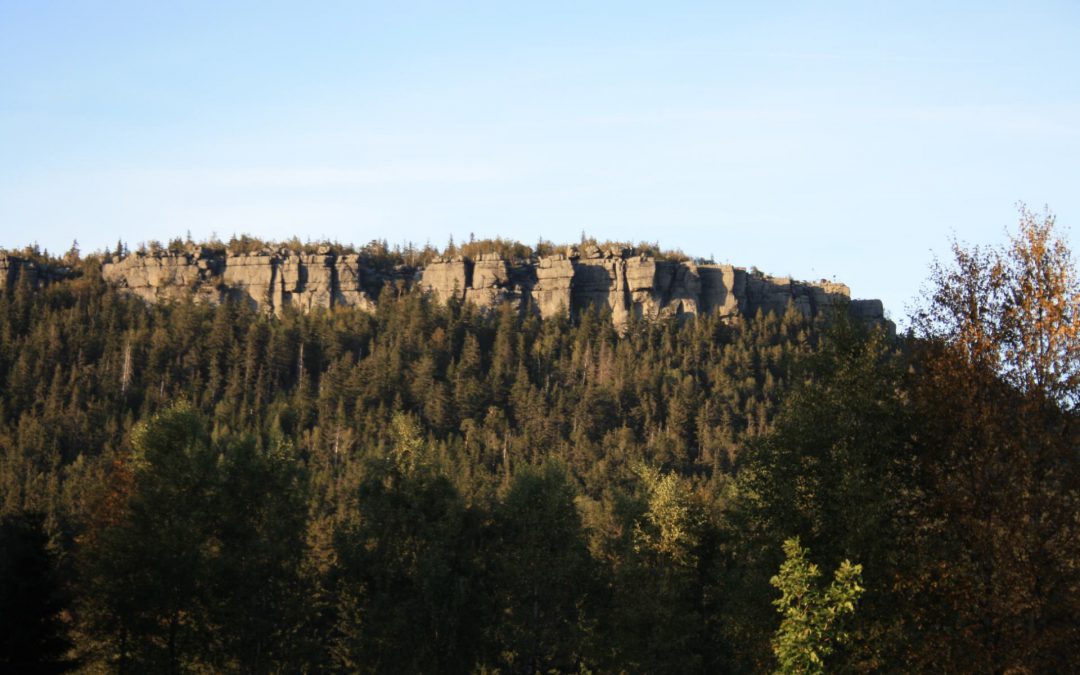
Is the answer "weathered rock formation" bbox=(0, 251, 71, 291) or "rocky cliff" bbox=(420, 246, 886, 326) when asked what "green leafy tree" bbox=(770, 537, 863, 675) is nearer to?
"rocky cliff" bbox=(420, 246, 886, 326)

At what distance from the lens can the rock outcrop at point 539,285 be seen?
17475 centimetres

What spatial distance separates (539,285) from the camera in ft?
598

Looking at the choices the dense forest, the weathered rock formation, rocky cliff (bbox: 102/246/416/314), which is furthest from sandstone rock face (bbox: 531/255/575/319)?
the weathered rock formation

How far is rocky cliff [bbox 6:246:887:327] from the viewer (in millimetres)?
174875

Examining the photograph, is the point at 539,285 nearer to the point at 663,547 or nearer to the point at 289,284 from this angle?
the point at 289,284

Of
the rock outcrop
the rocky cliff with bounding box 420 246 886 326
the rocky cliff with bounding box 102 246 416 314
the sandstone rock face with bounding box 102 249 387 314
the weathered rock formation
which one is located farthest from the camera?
the rocky cliff with bounding box 102 246 416 314

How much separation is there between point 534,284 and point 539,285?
3.64 feet

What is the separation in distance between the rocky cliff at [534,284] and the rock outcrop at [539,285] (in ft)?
0.52

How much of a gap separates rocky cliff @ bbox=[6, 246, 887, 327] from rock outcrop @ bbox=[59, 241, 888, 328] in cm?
16

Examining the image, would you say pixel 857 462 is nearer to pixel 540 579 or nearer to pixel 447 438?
pixel 540 579

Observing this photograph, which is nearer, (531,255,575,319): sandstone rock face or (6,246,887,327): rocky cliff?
(6,246,887,327): rocky cliff

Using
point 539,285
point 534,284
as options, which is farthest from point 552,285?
point 534,284

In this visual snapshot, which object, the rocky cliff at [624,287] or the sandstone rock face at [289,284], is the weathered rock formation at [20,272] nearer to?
the sandstone rock face at [289,284]

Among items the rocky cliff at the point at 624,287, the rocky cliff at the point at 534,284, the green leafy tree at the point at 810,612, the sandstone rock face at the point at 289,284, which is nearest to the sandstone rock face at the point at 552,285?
the rocky cliff at the point at 624,287
